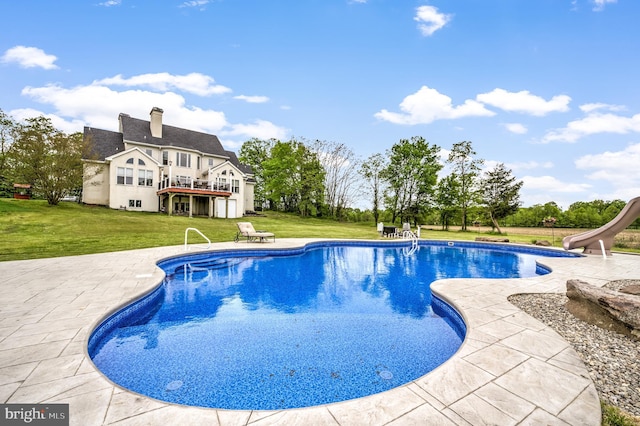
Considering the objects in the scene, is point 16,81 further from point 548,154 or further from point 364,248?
point 548,154

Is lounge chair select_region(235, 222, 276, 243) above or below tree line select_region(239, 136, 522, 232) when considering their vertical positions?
below

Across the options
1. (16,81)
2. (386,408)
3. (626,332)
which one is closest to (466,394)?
(386,408)

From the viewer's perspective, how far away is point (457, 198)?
94.8ft

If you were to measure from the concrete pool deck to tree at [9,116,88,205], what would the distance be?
19.0 metres

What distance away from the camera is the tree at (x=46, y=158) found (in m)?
18.3

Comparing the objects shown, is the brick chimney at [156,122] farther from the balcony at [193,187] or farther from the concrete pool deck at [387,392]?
the concrete pool deck at [387,392]

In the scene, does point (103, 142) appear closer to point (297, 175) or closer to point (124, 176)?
point (124, 176)

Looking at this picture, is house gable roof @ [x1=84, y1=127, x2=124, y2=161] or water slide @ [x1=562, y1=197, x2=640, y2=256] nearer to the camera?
water slide @ [x1=562, y1=197, x2=640, y2=256]

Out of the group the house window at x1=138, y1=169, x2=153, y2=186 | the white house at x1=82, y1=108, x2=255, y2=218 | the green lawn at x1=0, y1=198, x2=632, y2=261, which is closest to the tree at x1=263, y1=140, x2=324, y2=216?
the white house at x1=82, y1=108, x2=255, y2=218

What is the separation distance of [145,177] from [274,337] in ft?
77.3

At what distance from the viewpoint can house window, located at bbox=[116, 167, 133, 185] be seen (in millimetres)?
21641

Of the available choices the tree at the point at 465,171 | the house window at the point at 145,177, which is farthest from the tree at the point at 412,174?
the house window at the point at 145,177

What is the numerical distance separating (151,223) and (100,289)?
42.9 feet

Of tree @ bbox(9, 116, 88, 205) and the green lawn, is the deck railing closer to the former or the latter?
the green lawn
